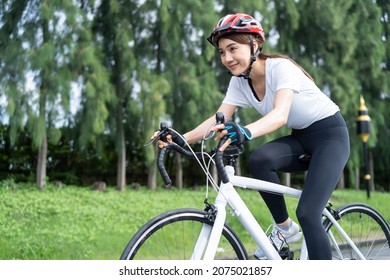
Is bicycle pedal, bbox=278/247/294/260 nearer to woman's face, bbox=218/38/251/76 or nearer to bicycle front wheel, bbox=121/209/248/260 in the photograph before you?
bicycle front wheel, bbox=121/209/248/260

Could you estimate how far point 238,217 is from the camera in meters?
2.53

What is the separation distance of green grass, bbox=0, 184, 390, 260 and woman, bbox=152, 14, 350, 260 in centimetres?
440

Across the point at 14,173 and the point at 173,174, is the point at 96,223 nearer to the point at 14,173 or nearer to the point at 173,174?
the point at 14,173

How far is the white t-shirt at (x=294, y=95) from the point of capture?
8.38 feet

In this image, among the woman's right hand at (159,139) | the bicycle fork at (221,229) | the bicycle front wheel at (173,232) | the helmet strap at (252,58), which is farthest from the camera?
the helmet strap at (252,58)

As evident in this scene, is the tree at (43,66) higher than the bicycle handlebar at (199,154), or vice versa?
the tree at (43,66)

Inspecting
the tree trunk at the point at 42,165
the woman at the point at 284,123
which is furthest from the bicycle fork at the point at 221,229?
the tree trunk at the point at 42,165


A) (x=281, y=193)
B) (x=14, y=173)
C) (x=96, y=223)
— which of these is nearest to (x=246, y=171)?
(x=14, y=173)

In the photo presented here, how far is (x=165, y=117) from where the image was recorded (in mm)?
12297

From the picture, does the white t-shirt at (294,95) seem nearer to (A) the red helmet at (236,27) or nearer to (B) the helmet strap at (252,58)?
(B) the helmet strap at (252,58)

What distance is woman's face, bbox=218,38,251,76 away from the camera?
2.53m

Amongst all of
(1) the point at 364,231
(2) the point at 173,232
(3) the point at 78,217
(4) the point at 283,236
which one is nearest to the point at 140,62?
(3) the point at 78,217

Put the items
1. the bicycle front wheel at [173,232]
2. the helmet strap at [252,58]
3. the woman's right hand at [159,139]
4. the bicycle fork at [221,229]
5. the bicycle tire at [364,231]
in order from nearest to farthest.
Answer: the bicycle front wheel at [173,232] → the bicycle fork at [221,229] → the woman's right hand at [159,139] → the helmet strap at [252,58] → the bicycle tire at [364,231]

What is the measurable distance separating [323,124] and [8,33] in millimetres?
9897
